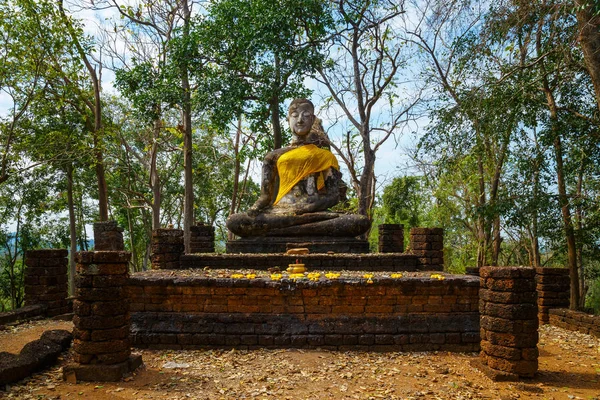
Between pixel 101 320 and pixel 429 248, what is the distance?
20.1ft

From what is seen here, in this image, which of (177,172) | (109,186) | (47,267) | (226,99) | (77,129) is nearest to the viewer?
(47,267)

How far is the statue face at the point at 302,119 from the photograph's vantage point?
1120 cm

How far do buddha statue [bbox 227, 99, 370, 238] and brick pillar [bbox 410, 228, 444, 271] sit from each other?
1130mm

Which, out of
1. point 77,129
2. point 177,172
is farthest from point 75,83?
point 177,172

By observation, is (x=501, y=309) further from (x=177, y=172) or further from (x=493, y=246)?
(x=177, y=172)

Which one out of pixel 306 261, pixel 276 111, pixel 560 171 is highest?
pixel 276 111

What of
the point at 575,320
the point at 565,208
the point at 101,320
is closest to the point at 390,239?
the point at 565,208

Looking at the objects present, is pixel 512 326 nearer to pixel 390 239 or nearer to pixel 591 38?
pixel 591 38

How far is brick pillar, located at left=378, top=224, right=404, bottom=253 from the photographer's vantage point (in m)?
11.9

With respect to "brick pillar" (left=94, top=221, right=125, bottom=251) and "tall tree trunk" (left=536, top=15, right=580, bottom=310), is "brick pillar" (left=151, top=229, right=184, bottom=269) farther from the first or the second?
"tall tree trunk" (left=536, top=15, right=580, bottom=310)

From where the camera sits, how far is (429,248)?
896 centimetres

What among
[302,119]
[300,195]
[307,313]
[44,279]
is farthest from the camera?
[302,119]

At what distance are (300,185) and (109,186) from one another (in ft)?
41.9

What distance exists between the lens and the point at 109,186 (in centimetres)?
2059
